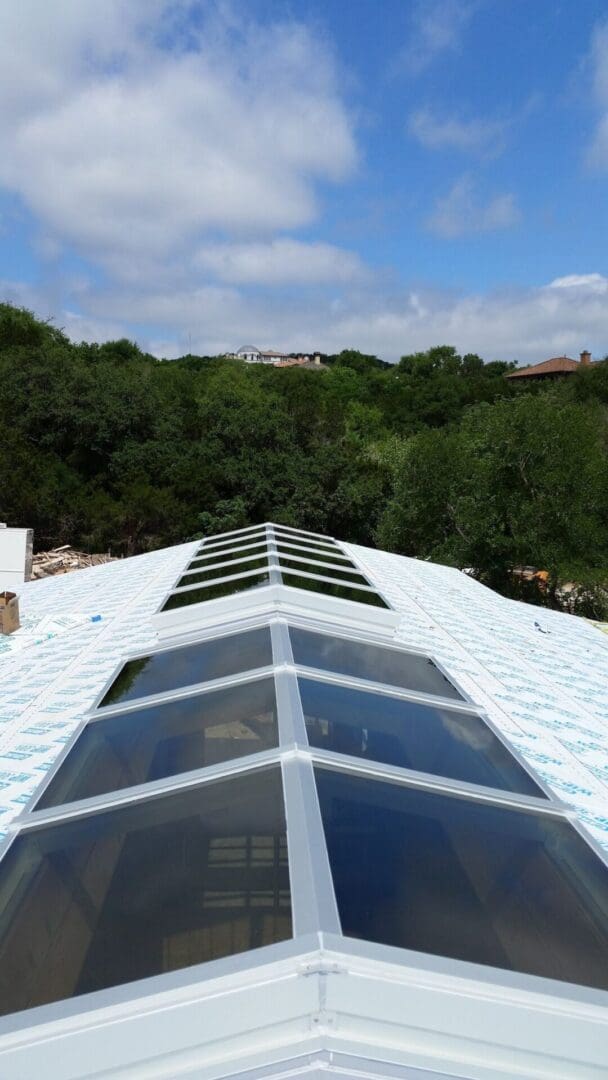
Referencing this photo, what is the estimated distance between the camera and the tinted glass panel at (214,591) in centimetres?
568

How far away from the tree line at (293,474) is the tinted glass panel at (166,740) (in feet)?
46.2

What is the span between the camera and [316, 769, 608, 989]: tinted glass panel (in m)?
1.68

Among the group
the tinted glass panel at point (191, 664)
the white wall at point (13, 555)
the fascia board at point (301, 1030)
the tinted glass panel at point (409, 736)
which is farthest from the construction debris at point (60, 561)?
the fascia board at point (301, 1030)

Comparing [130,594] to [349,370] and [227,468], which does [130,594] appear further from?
[349,370]

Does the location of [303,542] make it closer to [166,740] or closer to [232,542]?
[232,542]

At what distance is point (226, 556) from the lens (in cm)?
796

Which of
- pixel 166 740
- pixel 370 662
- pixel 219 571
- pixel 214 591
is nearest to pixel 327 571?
pixel 219 571

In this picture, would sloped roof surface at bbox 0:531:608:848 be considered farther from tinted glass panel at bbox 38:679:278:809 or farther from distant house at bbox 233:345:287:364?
distant house at bbox 233:345:287:364

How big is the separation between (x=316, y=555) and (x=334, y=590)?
81.1 inches

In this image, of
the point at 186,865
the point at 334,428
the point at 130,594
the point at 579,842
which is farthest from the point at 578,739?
the point at 334,428

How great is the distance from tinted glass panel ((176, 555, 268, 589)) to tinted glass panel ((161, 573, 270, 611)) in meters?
0.46

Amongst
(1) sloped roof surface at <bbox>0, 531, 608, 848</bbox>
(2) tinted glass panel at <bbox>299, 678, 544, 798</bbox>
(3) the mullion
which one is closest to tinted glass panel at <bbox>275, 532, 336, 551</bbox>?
(1) sloped roof surface at <bbox>0, 531, 608, 848</bbox>

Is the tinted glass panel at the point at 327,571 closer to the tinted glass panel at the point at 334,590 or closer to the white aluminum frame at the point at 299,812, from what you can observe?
the tinted glass panel at the point at 334,590

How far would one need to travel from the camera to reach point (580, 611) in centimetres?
1705
